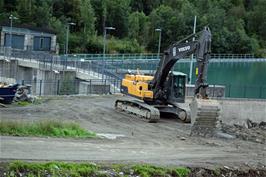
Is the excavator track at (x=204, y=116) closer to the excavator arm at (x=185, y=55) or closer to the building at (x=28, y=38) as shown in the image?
the excavator arm at (x=185, y=55)

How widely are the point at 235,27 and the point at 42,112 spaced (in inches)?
5154

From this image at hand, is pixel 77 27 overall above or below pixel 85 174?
above

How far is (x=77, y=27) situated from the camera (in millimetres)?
122688

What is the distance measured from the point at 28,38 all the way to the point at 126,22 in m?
42.6

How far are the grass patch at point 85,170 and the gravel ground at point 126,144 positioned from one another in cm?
91

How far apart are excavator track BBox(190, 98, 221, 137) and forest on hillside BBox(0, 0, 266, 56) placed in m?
78.3

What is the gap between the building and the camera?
91125 millimetres

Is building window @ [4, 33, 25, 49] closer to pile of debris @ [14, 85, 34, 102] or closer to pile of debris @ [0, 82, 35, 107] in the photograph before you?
pile of debris @ [14, 85, 34, 102]

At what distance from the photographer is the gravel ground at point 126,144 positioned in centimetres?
1802

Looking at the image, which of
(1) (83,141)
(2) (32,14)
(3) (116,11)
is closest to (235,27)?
(3) (116,11)

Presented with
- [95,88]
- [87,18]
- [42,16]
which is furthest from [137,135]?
[87,18]

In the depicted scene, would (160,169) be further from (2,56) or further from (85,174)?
(2,56)

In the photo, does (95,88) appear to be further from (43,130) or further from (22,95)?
(43,130)

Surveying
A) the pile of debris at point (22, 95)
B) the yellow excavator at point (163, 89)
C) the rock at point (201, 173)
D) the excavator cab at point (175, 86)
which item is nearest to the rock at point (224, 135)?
the yellow excavator at point (163, 89)
